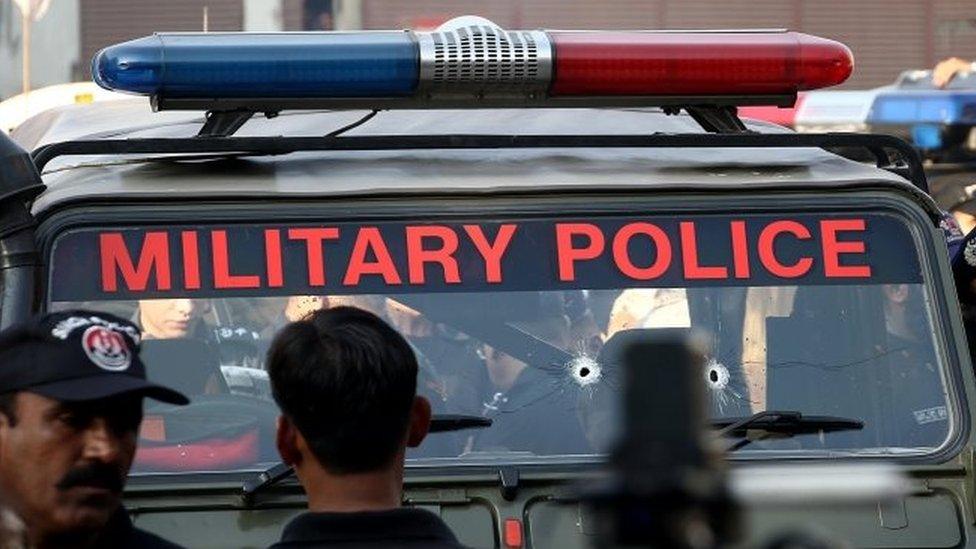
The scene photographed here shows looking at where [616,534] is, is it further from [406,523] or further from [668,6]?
[668,6]

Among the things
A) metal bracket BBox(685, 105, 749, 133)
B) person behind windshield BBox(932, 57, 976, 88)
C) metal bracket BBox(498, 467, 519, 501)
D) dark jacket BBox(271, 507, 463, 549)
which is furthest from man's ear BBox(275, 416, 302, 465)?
person behind windshield BBox(932, 57, 976, 88)

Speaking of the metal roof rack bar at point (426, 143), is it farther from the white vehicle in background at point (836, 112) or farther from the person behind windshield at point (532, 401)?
the white vehicle in background at point (836, 112)

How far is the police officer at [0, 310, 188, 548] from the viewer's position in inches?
111

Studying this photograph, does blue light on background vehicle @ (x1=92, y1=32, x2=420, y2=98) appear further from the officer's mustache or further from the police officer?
the officer's mustache

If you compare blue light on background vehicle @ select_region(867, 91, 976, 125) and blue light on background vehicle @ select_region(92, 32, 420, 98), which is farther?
blue light on background vehicle @ select_region(867, 91, 976, 125)

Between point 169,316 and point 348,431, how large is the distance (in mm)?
1234

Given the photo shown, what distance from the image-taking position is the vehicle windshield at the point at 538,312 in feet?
12.4

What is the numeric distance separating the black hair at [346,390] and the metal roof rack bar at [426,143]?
1176 mm

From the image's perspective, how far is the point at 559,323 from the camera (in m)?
3.85

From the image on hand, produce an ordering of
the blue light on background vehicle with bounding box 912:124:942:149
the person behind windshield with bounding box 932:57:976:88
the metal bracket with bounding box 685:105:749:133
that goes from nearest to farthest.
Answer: the metal bracket with bounding box 685:105:749:133
the blue light on background vehicle with bounding box 912:124:942:149
the person behind windshield with bounding box 932:57:976:88

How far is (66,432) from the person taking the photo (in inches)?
112

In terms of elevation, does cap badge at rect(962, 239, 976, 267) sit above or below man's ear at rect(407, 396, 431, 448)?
A: above

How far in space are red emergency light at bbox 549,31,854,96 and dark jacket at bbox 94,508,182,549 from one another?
4.96 ft

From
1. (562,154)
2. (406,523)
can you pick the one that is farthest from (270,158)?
(406,523)
